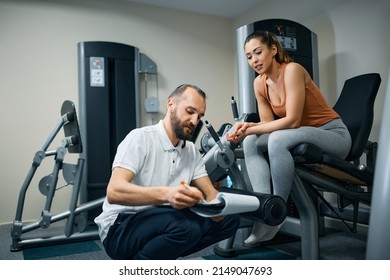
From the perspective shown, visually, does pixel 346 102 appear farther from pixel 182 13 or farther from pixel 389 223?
pixel 389 223

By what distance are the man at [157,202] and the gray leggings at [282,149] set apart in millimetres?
224

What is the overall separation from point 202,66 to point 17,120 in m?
0.95

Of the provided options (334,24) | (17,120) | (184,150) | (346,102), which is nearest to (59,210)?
(17,120)

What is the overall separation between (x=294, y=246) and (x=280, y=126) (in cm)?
68

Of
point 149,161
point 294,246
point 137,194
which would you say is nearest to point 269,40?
point 149,161

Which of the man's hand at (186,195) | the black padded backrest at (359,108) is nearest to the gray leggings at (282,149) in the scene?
the black padded backrest at (359,108)

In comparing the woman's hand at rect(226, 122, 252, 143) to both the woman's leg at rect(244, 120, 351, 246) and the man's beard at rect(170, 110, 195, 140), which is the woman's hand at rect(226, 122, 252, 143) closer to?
the woman's leg at rect(244, 120, 351, 246)

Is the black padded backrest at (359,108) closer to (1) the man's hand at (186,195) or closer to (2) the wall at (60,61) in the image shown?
(2) the wall at (60,61)

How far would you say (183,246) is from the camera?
845 mm

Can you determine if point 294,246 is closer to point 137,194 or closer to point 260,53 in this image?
point 260,53

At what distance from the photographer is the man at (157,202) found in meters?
0.81

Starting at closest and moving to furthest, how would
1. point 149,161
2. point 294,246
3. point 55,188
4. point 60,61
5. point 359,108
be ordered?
1. point 149,161
2. point 359,108
3. point 294,246
4. point 55,188
5. point 60,61

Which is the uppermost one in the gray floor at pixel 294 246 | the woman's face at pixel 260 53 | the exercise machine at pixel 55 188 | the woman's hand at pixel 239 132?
the woman's face at pixel 260 53

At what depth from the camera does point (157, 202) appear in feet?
2.47
